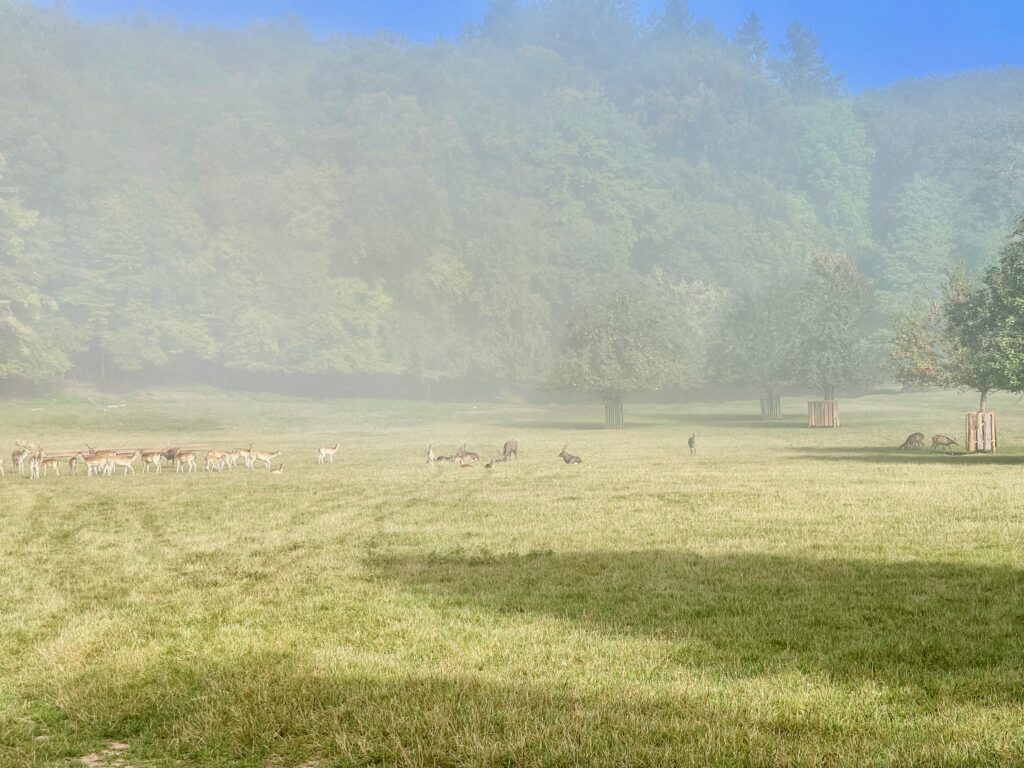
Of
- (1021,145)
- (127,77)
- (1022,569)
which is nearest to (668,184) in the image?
(1021,145)

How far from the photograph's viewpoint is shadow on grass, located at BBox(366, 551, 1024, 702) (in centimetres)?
969

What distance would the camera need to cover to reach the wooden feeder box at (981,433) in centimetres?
3953

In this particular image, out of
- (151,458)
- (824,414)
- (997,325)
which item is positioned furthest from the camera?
(824,414)

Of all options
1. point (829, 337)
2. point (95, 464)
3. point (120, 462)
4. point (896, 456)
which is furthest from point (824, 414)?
point (95, 464)

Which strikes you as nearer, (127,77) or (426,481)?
(426,481)

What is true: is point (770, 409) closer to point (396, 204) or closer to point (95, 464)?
point (95, 464)

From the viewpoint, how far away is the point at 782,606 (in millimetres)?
12227

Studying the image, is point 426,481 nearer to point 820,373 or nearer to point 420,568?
point 420,568

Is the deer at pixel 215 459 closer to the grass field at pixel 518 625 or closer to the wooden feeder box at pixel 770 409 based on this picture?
the grass field at pixel 518 625

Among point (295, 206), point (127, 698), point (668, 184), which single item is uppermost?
point (668, 184)

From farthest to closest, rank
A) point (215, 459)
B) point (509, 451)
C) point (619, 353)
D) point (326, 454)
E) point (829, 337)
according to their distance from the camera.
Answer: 1. point (619, 353)
2. point (829, 337)
3. point (509, 451)
4. point (326, 454)
5. point (215, 459)

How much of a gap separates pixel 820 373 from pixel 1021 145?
11742 centimetres

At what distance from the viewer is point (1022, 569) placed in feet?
46.4

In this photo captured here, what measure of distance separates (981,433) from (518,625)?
1350 inches
